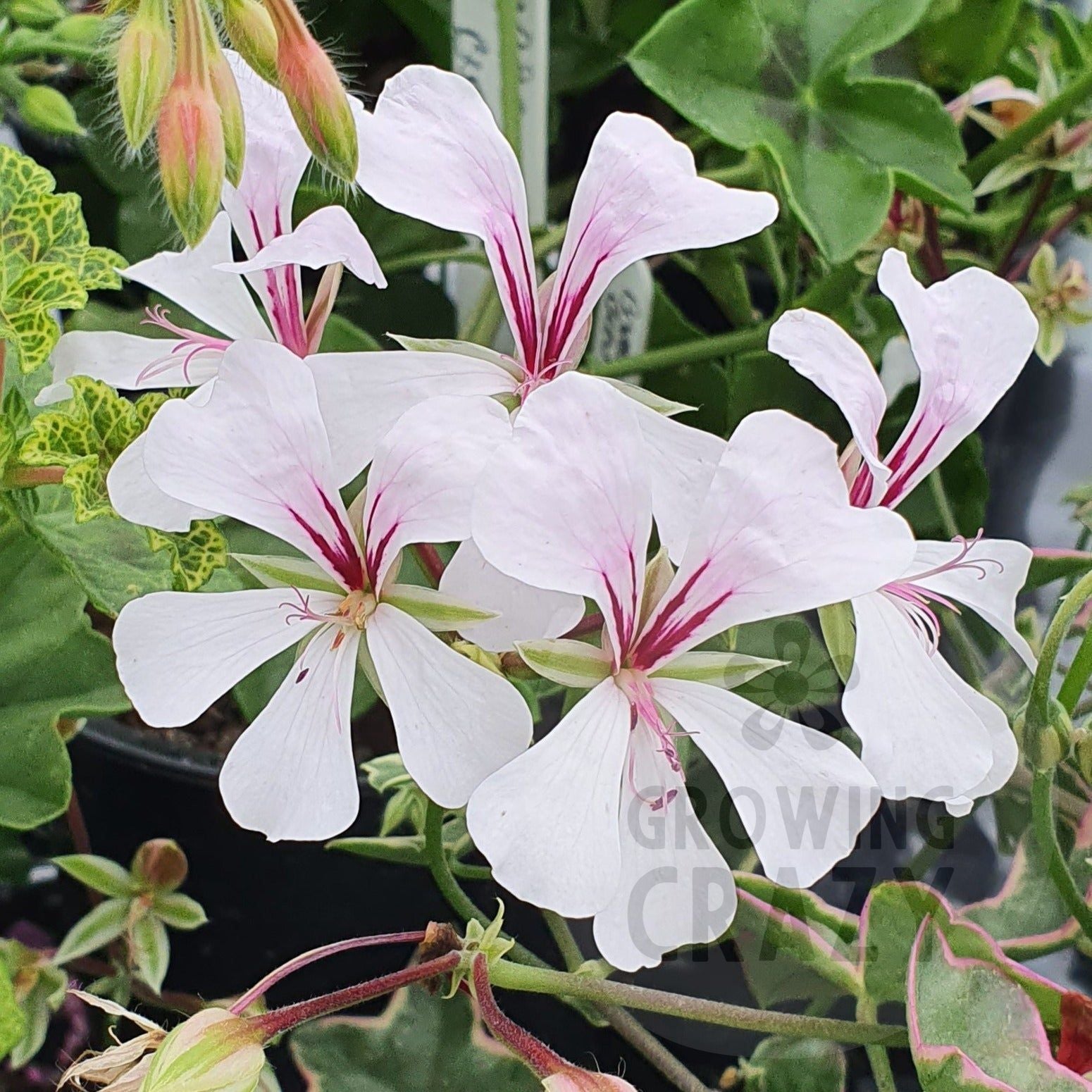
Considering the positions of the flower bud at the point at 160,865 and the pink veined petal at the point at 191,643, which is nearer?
the pink veined petal at the point at 191,643

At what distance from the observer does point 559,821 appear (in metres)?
0.32

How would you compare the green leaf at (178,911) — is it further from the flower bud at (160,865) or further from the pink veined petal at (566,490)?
the pink veined petal at (566,490)

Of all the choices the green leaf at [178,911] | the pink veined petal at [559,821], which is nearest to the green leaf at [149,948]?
the green leaf at [178,911]

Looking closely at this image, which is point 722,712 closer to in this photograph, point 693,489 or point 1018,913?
point 693,489

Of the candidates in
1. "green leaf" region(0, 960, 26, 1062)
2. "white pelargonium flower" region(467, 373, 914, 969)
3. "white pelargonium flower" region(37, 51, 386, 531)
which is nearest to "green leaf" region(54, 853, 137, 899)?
"green leaf" region(0, 960, 26, 1062)

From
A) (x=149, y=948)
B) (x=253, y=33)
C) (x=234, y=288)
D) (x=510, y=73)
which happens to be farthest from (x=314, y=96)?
(x=149, y=948)

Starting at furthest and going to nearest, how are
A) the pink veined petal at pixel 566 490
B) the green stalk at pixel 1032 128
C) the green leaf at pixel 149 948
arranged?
the green stalk at pixel 1032 128, the green leaf at pixel 149 948, the pink veined petal at pixel 566 490

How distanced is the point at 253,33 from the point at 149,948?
0.45 metres

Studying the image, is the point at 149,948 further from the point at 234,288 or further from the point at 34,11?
the point at 34,11

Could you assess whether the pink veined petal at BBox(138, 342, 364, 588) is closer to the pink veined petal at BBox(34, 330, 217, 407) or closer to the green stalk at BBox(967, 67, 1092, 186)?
the pink veined petal at BBox(34, 330, 217, 407)

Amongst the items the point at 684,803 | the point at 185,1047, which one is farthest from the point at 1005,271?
the point at 185,1047

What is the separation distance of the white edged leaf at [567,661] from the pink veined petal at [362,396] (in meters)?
0.07

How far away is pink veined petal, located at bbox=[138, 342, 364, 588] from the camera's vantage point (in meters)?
0.33

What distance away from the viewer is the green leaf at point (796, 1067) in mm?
479
